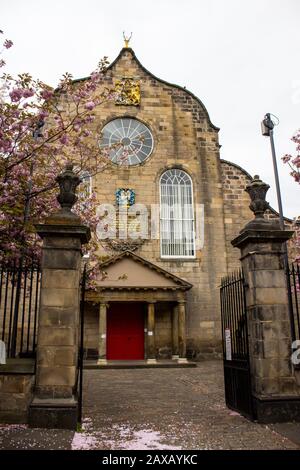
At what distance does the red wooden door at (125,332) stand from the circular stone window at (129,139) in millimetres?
7672

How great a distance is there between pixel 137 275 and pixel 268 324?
494 inches

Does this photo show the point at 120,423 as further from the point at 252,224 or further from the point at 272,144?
the point at 272,144

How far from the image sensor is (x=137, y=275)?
1955 centimetres

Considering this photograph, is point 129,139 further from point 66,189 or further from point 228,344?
point 228,344

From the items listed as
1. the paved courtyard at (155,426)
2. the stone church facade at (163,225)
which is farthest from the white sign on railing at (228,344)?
the stone church facade at (163,225)

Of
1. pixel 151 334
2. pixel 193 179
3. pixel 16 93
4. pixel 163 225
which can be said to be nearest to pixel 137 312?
pixel 151 334

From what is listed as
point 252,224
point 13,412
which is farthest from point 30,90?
point 13,412

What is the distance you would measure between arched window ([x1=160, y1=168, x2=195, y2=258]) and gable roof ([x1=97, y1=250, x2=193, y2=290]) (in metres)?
1.67

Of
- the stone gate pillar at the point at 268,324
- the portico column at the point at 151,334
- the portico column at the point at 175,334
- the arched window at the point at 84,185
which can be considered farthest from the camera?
the portico column at the point at 175,334

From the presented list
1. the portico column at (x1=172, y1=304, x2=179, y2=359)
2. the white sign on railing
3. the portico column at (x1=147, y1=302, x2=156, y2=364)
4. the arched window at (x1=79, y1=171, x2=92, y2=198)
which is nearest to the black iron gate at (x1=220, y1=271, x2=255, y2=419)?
the white sign on railing

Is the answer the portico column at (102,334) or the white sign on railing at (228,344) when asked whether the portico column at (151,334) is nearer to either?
the portico column at (102,334)

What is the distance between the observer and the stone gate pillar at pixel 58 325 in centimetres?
656

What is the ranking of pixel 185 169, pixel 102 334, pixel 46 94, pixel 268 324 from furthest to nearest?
1. pixel 185 169
2. pixel 102 334
3. pixel 46 94
4. pixel 268 324
